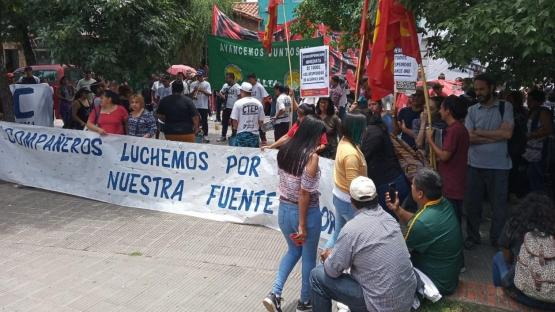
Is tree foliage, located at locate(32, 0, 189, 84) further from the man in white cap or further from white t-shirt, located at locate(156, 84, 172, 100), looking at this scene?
white t-shirt, located at locate(156, 84, 172, 100)

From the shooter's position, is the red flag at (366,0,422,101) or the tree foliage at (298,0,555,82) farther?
the red flag at (366,0,422,101)

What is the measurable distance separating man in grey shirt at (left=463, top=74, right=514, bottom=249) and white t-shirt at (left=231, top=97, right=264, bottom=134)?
13.1 ft

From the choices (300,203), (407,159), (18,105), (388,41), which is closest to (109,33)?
(18,105)

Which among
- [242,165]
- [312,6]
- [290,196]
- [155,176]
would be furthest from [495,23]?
[312,6]

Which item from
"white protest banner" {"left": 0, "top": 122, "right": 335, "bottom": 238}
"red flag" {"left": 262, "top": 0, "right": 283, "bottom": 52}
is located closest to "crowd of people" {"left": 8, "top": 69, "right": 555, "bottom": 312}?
"white protest banner" {"left": 0, "top": 122, "right": 335, "bottom": 238}

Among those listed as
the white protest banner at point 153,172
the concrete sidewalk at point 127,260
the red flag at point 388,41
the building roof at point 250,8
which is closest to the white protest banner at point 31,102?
the white protest banner at point 153,172

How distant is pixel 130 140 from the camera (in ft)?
24.5

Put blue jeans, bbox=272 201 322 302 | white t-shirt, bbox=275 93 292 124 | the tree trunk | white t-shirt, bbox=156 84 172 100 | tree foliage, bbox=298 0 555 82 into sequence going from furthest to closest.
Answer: white t-shirt, bbox=156 84 172 100
white t-shirt, bbox=275 93 292 124
the tree trunk
blue jeans, bbox=272 201 322 302
tree foliage, bbox=298 0 555 82

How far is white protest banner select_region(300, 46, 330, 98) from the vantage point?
7.84 meters

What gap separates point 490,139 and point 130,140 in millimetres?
4697

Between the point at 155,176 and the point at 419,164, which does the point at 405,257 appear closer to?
the point at 419,164

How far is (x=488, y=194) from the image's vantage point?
580 cm

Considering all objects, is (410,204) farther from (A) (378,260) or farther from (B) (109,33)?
(B) (109,33)

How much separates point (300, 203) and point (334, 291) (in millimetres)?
783
